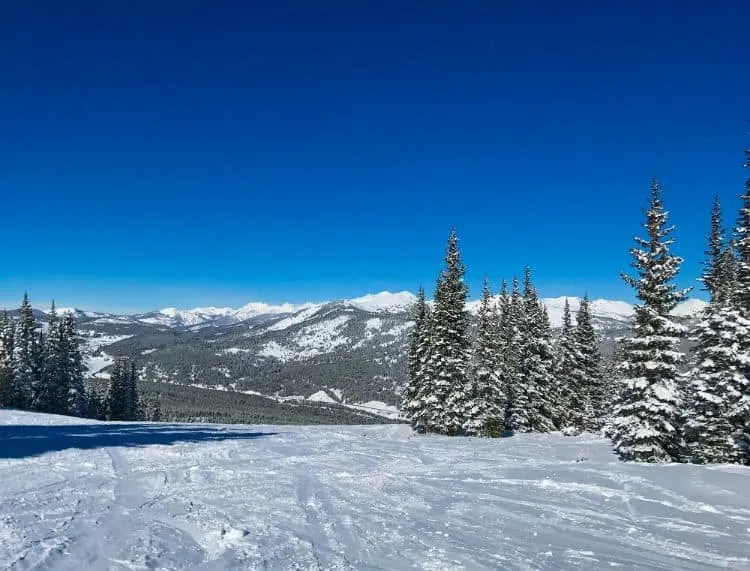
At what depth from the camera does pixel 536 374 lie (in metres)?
43.8

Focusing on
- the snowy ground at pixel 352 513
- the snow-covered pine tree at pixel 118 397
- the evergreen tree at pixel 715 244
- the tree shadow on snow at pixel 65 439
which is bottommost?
the snow-covered pine tree at pixel 118 397

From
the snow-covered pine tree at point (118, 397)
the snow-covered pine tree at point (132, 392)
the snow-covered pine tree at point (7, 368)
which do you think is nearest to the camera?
the snow-covered pine tree at point (7, 368)

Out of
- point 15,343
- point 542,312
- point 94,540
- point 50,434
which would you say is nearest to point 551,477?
point 94,540

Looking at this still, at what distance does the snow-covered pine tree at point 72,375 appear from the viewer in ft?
176

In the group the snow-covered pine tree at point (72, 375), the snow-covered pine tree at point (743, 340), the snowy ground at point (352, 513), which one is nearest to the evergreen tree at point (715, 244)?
the snow-covered pine tree at point (743, 340)

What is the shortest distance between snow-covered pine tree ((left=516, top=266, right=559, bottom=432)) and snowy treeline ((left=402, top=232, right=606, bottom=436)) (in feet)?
0.28

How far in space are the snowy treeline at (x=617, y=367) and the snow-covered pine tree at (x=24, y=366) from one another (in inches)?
1561

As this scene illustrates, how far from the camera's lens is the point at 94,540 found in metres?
7.52

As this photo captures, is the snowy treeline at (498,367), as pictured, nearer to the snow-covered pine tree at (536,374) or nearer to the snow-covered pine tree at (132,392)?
the snow-covered pine tree at (536,374)

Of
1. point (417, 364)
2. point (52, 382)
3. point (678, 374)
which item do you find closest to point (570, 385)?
point (417, 364)

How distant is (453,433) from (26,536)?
1257 inches

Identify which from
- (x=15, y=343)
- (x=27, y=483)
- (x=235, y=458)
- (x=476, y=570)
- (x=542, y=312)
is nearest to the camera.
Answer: (x=476, y=570)

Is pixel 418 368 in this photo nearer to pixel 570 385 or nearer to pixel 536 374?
pixel 536 374

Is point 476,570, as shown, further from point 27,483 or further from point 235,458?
point 235,458
